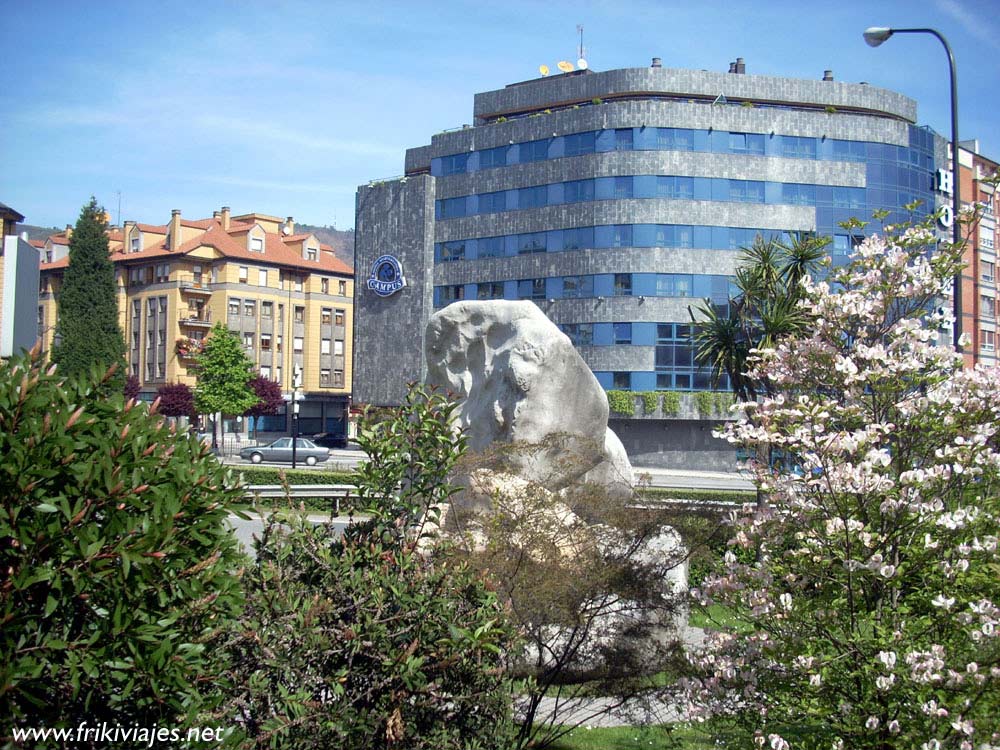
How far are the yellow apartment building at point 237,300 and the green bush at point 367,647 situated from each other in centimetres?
6410

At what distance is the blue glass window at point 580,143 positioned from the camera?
47.9 m

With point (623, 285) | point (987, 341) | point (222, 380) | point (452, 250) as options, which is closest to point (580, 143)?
point (623, 285)

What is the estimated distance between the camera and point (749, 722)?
5.79 m

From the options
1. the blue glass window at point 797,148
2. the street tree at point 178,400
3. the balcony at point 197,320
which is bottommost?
the street tree at point 178,400

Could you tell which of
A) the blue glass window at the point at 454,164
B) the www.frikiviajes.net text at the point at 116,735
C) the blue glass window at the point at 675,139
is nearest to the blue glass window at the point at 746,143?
the blue glass window at the point at 675,139

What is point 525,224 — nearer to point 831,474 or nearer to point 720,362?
point 720,362

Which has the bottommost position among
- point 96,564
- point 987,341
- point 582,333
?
point 96,564

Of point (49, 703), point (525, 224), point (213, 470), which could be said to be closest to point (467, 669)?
point (213, 470)

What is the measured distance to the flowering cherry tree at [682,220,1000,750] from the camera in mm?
4988

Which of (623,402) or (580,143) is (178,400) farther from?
(580,143)

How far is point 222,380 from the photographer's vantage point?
52.1 metres

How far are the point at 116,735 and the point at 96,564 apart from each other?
0.75 meters

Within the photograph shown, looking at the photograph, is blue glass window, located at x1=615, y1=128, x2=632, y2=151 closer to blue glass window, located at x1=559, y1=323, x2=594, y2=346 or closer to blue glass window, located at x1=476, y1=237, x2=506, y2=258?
blue glass window, located at x1=476, y1=237, x2=506, y2=258

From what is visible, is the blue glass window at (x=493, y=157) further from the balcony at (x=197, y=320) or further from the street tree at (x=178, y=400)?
the balcony at (x=197, y=320)
